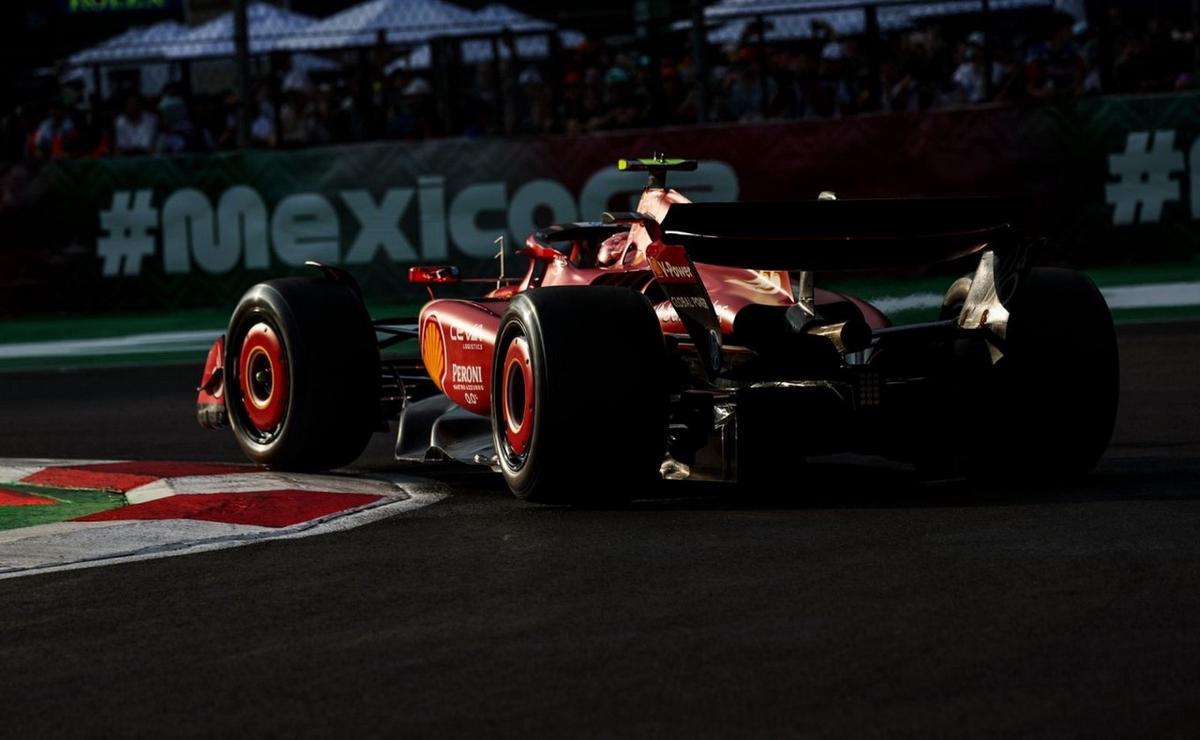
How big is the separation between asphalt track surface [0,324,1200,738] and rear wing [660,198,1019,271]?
83 cm

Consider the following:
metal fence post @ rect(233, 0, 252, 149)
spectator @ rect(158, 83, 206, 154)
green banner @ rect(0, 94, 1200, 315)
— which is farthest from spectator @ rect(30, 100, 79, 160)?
metal fence post @ rect(233, 0, 252, 149)

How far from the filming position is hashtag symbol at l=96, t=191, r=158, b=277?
1706 cm

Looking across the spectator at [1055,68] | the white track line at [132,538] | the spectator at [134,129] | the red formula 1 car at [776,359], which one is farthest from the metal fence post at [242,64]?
the white track line at [132,538]

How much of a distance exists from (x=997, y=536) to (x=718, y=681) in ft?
6.66

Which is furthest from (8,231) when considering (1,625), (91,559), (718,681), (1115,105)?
(718,681)

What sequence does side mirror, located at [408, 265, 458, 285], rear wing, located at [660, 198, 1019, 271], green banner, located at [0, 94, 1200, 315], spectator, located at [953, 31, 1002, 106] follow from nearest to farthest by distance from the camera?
rear wing, located at [660, 198, 1019, 271]
side mirror, located at [408, 265, 458, 285]
green banner, located at [0, 94, 1200, 315]
spectator, located at [953, 31, 1002, 106]

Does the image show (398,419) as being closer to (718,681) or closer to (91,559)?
(91,559)

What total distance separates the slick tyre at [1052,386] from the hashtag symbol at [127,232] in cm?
1087

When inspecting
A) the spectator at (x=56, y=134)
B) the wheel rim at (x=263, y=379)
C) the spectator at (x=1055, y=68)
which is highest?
the spectator at (x=1055, y=68)

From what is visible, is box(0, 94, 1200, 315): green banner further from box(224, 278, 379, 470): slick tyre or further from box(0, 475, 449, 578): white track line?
box(0, 475, 449, 578): white track line

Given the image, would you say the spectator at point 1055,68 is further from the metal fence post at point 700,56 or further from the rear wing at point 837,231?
the rear wing at point 837,231

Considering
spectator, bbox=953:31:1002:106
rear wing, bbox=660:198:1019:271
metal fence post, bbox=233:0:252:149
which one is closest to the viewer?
rear wing, bbox=660:198:1019:271

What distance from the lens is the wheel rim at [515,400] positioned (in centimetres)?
722

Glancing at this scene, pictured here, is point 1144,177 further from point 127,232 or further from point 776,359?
point 776,359
